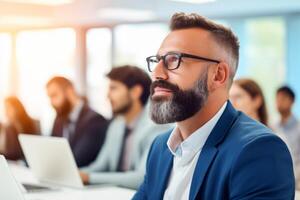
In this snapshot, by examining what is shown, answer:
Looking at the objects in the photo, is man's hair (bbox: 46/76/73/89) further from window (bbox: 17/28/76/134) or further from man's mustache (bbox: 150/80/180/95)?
window (bbox: 17/28/76/134)

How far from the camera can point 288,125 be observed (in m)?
5.19

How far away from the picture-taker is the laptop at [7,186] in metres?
2.00

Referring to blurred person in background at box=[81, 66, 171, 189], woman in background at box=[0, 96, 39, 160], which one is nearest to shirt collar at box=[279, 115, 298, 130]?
blurred person in background at box=[81, 66, 171, 189]

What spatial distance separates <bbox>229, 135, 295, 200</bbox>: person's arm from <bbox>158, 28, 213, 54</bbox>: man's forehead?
0.35 m

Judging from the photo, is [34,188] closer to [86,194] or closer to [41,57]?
[86,194]

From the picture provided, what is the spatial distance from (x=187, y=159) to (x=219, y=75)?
28cm

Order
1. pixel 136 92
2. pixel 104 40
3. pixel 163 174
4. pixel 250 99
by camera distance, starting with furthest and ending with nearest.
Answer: pixel 104 40, pixel 250 99, pixel 136 92, pixel 163 174

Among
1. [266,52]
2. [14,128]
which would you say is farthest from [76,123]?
[266,52]

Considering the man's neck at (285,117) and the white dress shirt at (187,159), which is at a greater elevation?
the white dress shirt at (187,159)

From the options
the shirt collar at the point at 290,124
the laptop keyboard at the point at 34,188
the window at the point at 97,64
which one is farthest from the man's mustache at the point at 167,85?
the window at the point at 97,64

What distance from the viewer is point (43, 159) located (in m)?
2.97

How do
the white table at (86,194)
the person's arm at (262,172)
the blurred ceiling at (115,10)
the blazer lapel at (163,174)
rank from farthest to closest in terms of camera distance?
the blurred ceiling at (115,10) → the white table at (86,194) → the blazer lapel at (163,174) → the person's arm at (262,172)

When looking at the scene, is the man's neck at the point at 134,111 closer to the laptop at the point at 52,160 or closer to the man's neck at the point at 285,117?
the laptop at the point at 52,160

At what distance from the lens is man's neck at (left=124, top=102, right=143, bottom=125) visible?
3613 mm
